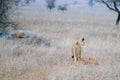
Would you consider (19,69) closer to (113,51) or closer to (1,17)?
(1,17)

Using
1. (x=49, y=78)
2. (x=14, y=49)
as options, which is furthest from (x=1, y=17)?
(x=49, y=78)

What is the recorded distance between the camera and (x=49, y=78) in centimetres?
927

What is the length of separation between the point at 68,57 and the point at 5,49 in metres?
2.33

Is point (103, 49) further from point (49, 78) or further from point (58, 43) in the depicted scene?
point (49, 78)

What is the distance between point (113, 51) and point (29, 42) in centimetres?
358

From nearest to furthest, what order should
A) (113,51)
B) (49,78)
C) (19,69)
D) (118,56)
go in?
1. (49,78)
2. (19,69)
3. (118,56)
4. (113,51)

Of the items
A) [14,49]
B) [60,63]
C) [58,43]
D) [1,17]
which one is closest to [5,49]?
[14,49]

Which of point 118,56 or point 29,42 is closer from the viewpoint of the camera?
point 118,56

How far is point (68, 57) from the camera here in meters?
12.8

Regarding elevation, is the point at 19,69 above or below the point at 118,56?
above

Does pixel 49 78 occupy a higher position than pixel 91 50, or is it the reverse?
pixel 49 78

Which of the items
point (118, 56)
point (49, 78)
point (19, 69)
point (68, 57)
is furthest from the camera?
point (118, 56)

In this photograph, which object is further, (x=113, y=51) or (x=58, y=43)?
(x=58, y=43)

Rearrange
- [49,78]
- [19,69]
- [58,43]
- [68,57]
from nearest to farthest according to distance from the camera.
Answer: [49,78] < [19,69] < [68,57] < [58,43]
